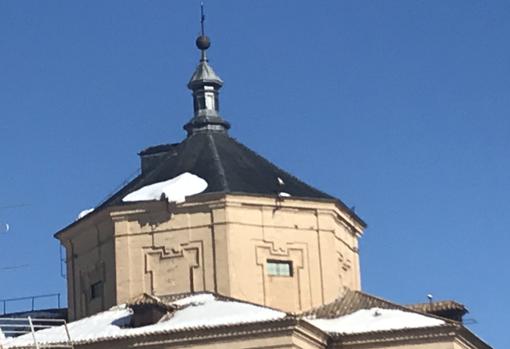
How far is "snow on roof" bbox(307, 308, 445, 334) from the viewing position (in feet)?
208

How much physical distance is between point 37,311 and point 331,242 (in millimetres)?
12622

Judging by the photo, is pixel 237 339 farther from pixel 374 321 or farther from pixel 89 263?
pixel 89 263

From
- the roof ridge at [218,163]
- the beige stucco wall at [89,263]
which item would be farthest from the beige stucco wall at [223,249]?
the roof ridge at [218,163]

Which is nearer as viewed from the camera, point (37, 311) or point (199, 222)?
Answer: point (199, 222)

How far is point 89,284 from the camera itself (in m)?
69.2

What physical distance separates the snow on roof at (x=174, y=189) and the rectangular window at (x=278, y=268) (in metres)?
3.52

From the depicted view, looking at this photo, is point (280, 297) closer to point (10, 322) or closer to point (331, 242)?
point (331, 242)

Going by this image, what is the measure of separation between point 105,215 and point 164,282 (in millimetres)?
3283

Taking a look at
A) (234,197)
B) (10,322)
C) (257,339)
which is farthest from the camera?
(10,322)

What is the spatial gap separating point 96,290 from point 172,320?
707 centimetres

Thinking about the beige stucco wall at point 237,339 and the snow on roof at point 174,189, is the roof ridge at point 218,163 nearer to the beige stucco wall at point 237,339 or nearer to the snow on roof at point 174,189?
the snow on roof at point 174,189

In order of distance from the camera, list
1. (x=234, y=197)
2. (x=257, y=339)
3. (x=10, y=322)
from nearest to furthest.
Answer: (x=257, y=339), (x=234, y=197), (x=10, y=322)

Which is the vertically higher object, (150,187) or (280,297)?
(150,187)

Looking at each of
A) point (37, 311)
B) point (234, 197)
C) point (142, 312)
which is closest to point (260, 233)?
point (234, 197)
